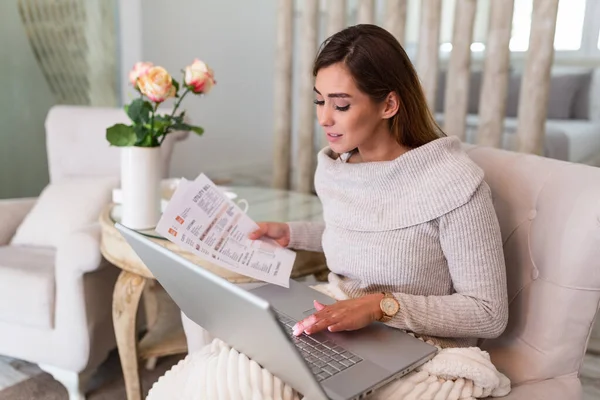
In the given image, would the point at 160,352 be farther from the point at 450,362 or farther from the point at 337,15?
the point at 337,15

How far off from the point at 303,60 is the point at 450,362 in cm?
194

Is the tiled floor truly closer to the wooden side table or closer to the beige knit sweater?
the wooden side table

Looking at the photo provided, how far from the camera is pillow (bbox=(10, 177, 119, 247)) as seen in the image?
6.82 feet

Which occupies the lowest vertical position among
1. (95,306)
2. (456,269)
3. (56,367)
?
(56,367)

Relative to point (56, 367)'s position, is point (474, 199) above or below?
above

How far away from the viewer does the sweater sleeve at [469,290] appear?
104 cm

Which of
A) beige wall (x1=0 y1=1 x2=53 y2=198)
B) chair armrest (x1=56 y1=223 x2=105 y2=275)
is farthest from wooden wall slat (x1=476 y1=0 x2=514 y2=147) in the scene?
beige wall (x1=0 y1=1 x2=53 y2=198)

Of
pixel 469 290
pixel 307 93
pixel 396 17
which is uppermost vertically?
pixel 396 17

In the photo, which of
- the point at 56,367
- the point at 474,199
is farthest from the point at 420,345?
the point at 56,367

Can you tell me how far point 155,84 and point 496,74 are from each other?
1.31 m

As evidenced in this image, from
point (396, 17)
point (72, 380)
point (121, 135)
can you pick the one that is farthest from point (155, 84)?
point (396, 17)

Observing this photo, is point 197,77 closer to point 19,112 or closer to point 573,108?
point 19,112

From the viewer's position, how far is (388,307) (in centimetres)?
103

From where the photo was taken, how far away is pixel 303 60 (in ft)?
8.74
